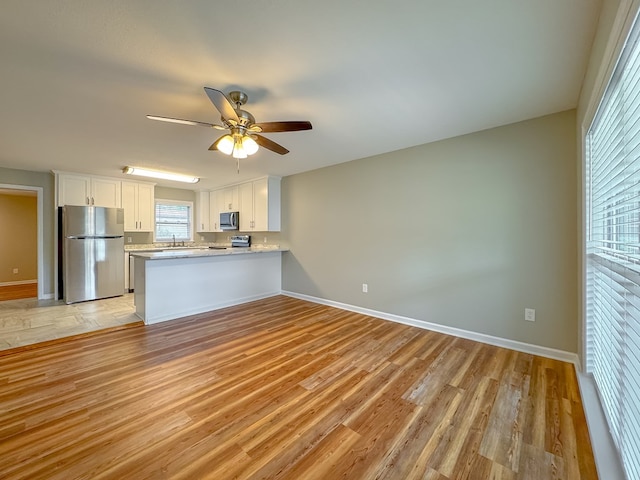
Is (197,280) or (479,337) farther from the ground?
(197,280)

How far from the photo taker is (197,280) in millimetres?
Result: 3986

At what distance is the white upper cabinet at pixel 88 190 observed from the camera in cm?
461

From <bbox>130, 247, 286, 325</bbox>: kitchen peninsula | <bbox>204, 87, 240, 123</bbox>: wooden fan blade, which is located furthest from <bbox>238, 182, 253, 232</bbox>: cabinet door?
<bbox>204, 87, 240, 123</bbox>: wooden fan blade

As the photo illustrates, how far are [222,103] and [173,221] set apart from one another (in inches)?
215

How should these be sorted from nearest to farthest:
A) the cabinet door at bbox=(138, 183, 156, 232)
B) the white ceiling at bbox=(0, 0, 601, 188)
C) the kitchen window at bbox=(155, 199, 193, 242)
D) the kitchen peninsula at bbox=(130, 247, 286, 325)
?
the white ceiling at bbox=(0, 0, 601, 188), the kitchen peninsula at bbox=(130, 247, 286, 325), the cabinet door at bbox=(138, 183, 156, 232), the kitchen window at bbox=(155, 199, 193, 242)

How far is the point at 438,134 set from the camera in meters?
3.01

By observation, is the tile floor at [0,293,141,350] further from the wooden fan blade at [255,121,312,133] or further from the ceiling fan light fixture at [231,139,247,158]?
the wooden fan blade at [255,121,312,133]

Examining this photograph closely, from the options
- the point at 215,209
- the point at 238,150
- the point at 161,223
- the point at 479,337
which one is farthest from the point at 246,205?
the point at 479,337

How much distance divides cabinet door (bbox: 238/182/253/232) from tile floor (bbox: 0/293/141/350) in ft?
7.82

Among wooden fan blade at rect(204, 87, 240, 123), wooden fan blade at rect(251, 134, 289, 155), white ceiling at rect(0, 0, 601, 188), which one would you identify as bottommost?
wooden fan blade at rect(251, 134, 289, 155)

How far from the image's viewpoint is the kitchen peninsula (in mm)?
3547

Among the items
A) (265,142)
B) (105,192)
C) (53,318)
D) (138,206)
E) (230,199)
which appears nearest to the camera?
(265,142)

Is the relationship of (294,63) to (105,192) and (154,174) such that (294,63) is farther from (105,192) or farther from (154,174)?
(105,192)

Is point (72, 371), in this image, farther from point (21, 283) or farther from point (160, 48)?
point (21, 283)
